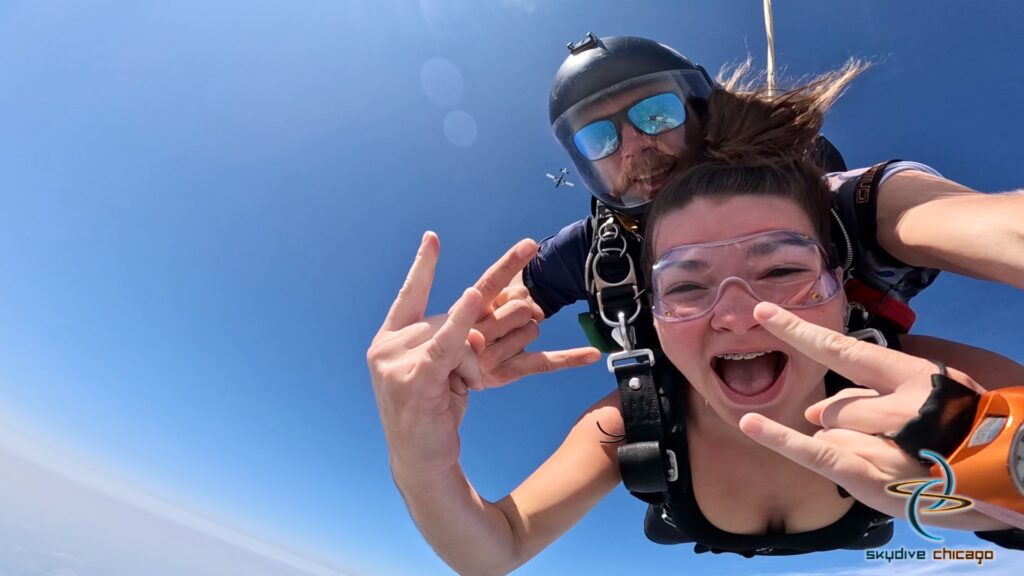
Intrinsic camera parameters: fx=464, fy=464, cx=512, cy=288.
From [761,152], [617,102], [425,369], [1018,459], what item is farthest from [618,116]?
[1018,459]

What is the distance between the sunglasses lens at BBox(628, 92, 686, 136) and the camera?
2.22 meters

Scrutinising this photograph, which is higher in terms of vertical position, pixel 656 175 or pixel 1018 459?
pixel 656 175

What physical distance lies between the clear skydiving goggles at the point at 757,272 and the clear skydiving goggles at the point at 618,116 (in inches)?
26.3

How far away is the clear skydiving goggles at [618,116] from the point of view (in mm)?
2250

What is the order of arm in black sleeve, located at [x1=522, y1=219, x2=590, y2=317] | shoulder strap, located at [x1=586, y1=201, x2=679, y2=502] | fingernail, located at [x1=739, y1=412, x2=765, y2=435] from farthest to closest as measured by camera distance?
arm in black sleeve, located at [x1=522, y1=219, x2=590, y2=317] < shoulder strap, located at [x1=586, y1=201, x2=679, y2=502] < fingernail, located at [x1=739, y1=412, x2=765, y2=435]

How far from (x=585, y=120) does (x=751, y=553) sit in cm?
223

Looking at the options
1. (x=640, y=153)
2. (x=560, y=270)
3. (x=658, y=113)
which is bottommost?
(x=560, y=270)

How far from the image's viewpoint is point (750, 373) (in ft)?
5.21

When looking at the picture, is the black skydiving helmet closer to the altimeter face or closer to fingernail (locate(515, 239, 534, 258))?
fingernail (locate(515, 239, 534, 258))

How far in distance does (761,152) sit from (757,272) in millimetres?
603

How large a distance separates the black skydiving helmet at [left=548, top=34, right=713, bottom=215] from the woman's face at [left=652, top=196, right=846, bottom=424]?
0.59 metres

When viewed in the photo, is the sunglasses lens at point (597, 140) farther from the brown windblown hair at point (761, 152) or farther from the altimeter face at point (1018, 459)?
the altimeter face at point (1018, 459)

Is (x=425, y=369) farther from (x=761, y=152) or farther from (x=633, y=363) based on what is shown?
(x=761, y=152)

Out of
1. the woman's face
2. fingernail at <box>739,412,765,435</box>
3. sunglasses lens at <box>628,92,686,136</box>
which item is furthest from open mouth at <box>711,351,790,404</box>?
sunglasses lens at <box>628,92,686,136</box>
